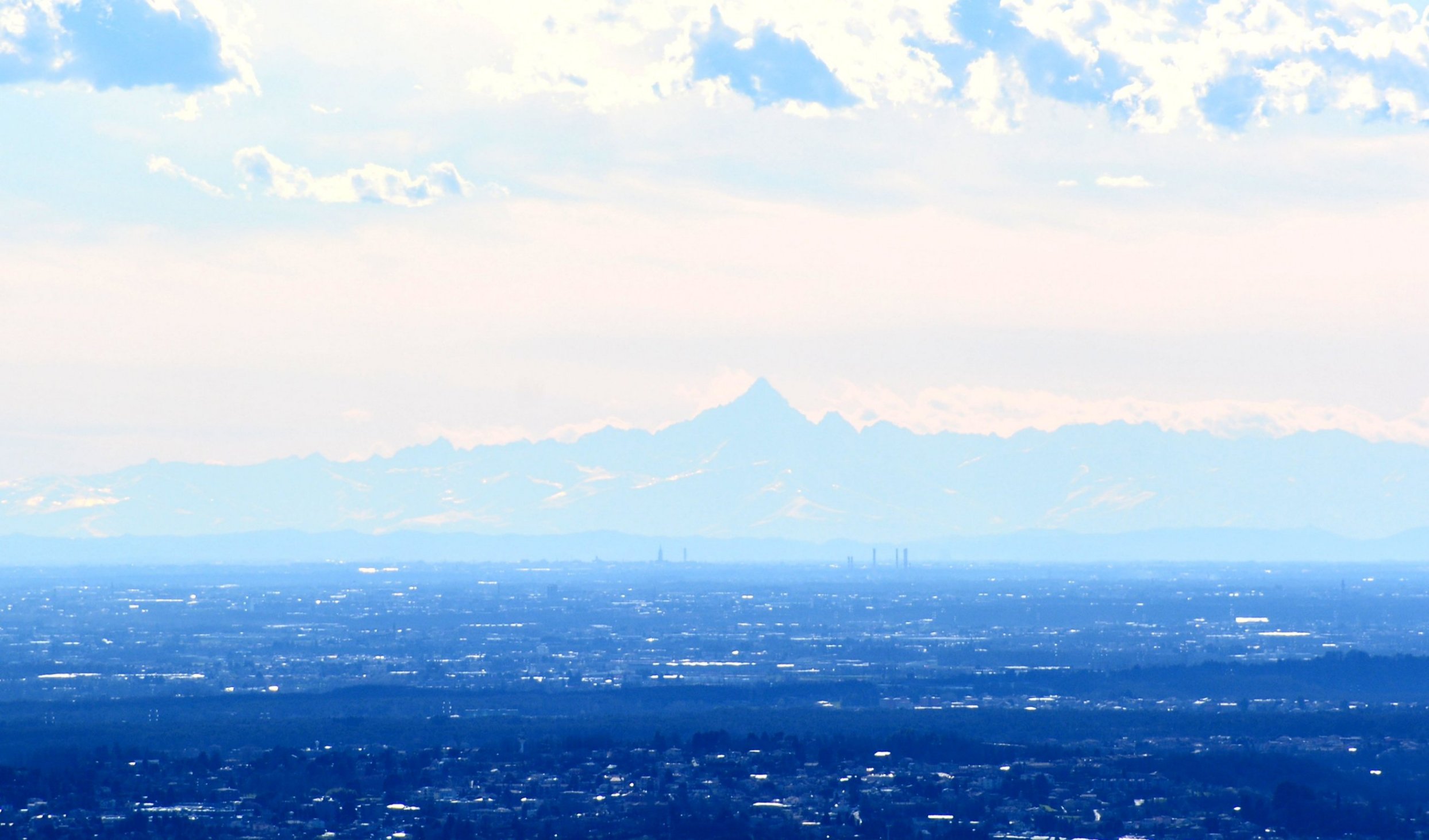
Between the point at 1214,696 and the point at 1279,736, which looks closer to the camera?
the point at 1279,736

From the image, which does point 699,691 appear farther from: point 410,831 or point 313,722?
point 410,831

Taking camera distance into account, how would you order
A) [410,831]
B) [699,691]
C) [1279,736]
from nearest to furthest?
[410,831] < [1279,736] < [699,691]

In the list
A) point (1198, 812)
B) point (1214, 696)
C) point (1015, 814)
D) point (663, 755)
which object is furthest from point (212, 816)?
point (1214, 696)

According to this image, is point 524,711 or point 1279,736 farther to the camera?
point 524,711

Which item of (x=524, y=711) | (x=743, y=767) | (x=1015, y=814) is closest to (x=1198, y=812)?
(x=1015, y=814)

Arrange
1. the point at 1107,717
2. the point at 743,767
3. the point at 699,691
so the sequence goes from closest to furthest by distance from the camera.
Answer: the point at 743,767 → the point at 1107,717 → the point at 699,691

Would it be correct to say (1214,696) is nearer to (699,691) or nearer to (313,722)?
(699,691)

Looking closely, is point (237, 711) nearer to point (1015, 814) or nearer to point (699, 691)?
point (699, 691)

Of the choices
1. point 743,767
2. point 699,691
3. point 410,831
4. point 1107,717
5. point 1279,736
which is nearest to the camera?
point 410,831
